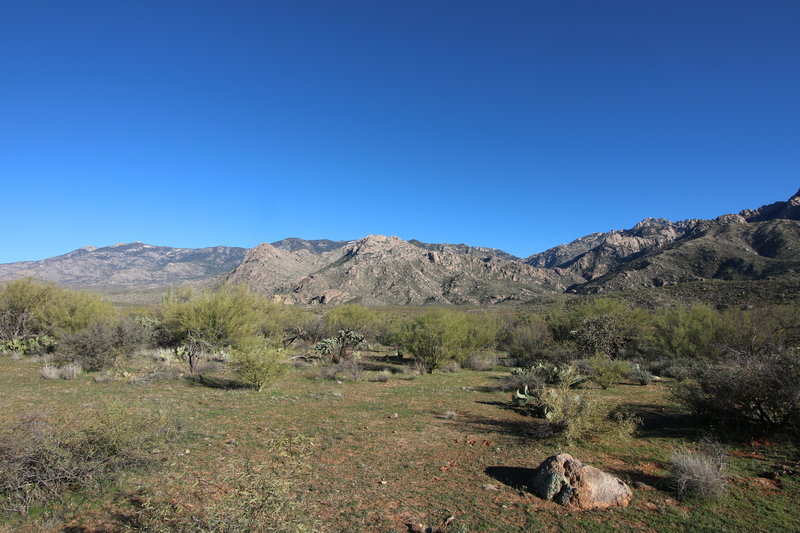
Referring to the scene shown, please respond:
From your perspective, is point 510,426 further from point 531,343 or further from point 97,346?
point 97,346

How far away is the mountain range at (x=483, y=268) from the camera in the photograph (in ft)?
239

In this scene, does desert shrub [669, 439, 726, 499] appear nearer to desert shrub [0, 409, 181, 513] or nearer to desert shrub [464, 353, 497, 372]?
desert shrub [0, 409, 181, 513]

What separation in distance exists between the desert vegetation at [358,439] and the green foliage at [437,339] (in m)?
1.61

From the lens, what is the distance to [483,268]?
128875 mm

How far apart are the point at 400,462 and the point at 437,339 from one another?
1512 cm

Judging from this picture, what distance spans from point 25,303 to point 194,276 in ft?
589

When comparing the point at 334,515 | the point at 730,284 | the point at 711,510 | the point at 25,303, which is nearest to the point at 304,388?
the point at 334,515

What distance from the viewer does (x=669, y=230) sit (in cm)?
15950

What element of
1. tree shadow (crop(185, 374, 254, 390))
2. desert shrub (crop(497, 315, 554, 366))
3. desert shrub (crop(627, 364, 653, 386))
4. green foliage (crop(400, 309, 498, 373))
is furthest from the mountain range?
desert shrub (crop(627, 364, 653, 386))

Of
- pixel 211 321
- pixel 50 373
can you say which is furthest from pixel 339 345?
pixel 50 373

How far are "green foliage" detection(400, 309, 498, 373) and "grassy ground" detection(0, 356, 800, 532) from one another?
26.6 feet

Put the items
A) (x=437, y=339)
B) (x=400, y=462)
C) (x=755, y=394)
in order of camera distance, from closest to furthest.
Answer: (x=400, y=462)
(x=755, y=394)
(x=437, y=339)

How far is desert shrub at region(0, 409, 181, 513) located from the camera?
5.13 metres

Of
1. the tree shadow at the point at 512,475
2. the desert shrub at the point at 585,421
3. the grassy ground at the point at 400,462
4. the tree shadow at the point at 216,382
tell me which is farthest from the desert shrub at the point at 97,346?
the desert shrub at the point at 585,421
